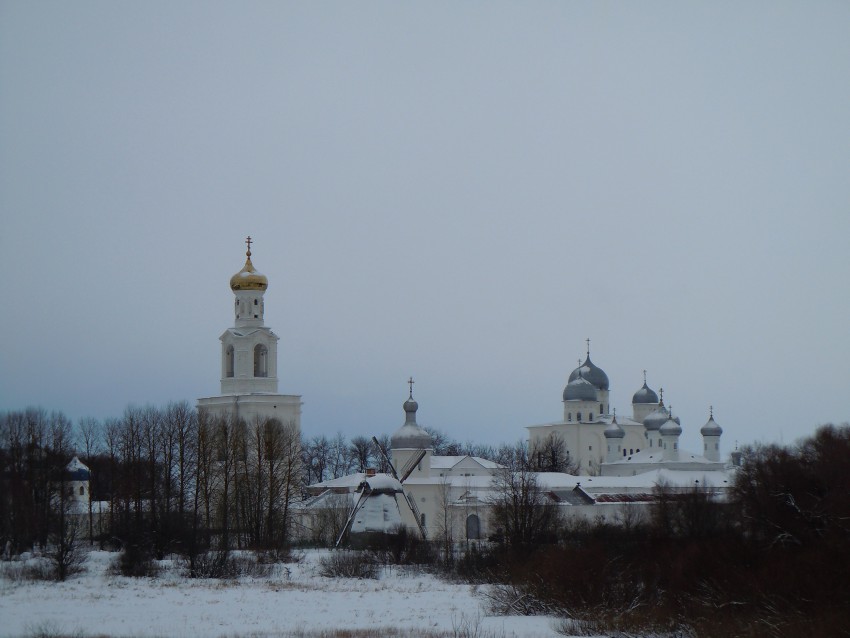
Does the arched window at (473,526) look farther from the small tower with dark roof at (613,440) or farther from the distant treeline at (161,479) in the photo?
the small tower with dark roof at (613,440)

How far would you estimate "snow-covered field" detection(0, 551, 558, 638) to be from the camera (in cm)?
2392

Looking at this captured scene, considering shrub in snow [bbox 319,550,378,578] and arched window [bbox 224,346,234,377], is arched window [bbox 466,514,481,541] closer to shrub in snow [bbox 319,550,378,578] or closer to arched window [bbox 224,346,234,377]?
arched window [bbox 224,346,234,377]

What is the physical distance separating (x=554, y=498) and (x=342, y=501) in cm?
999

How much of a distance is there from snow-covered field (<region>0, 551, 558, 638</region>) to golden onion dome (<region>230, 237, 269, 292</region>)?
83.8ft

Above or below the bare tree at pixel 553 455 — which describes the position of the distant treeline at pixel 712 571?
below

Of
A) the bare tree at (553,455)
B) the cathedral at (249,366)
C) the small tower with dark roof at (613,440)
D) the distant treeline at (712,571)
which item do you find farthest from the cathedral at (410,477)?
the distant treeline at (712,571)

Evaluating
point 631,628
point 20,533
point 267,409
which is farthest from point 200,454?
point 631,628

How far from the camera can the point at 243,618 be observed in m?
25.9

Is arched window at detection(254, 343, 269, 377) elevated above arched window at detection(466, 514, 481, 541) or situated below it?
above

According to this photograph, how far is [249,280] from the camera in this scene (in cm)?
6019

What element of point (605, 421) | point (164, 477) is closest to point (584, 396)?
point (605, 421)

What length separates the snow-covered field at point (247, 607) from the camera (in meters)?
23.9

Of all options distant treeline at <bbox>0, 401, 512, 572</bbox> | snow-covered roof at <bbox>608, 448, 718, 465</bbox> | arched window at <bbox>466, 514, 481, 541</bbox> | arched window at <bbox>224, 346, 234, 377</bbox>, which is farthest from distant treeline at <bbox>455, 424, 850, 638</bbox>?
snow-covered roof at <bbox>608, 448, 718, 465</bbox>

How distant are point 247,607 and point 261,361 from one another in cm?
3281
